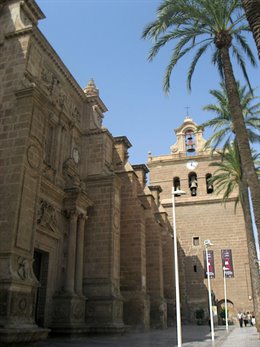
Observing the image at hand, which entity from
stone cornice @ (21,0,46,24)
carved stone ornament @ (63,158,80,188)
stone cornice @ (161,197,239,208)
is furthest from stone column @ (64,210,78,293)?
stone cornice @ (161,197,239,208)

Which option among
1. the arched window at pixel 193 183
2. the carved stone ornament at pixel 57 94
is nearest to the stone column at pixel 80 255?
the carved stone ornament at pixel 57 94

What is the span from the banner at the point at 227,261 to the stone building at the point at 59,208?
1183 cm

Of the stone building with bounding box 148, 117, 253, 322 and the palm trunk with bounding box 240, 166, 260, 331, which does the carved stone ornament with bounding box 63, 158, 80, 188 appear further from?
the stone building with bounding box 148, 117, 253, 322

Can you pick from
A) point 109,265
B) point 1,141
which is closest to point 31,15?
point 1,141

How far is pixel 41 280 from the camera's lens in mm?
15109

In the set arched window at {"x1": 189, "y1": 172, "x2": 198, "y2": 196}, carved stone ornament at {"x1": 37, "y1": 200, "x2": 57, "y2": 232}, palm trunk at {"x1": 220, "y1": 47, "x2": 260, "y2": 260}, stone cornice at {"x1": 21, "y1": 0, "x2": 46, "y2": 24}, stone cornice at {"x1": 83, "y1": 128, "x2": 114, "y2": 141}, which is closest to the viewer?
palm trunk at {"x1": 220, "y1": 47, "x2": 260, "y2": 260}

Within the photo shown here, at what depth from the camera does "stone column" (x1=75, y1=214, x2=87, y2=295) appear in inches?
629

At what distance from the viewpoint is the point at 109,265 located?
16922 millimetres

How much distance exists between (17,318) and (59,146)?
934cm

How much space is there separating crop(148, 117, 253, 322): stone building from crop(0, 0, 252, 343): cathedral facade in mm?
7427

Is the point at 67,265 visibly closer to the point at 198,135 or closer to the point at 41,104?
the point at 41,104

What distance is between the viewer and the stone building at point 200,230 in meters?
33.8

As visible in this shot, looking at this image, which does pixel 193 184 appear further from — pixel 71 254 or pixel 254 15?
pixel 254 15

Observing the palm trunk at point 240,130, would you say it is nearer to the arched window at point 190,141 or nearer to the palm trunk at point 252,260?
the palm trunk at point 252,260
